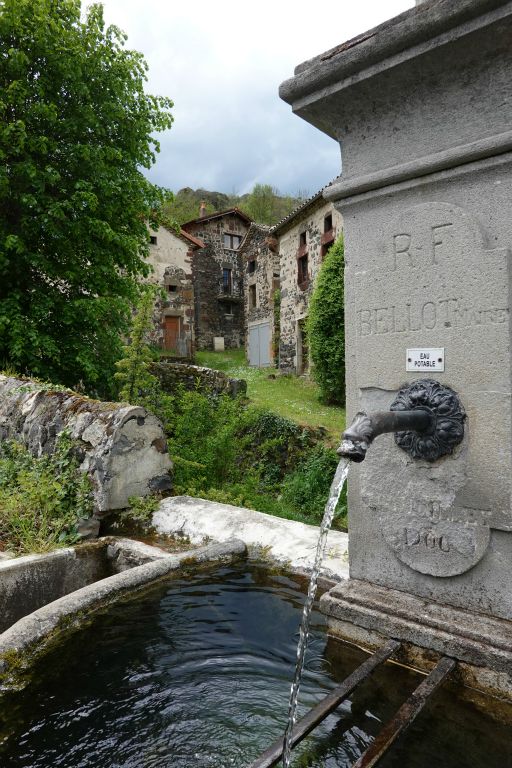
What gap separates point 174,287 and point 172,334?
2219mm

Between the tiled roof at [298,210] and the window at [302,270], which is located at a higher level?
the tiled roof at [298,210]

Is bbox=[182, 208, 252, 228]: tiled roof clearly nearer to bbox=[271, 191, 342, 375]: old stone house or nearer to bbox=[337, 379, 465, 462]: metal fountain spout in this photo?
bbox=[271, 191, 342, 375]: old stone house

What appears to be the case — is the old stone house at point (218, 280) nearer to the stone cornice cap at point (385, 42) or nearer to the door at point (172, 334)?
the door at point (172, 334)

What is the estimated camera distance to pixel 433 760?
1.31 metres

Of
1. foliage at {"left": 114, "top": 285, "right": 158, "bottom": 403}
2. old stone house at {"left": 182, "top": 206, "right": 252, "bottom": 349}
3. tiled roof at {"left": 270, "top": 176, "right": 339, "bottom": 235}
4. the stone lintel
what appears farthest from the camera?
old stone house at {"left": 182, "top": 206, "right": 252, "bottom": 349}

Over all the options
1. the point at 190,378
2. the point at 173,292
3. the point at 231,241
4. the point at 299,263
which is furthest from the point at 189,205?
the point at 190,378

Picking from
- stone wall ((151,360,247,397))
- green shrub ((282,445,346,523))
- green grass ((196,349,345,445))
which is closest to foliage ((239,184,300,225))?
green grass ((196,349,345,445))

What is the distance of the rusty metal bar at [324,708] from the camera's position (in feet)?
4.05

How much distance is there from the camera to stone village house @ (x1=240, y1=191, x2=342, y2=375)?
693 inches

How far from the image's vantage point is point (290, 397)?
46.2 feet

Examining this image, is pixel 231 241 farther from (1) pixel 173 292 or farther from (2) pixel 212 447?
(2) pixel 212 447

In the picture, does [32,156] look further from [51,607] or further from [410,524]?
[410,524]

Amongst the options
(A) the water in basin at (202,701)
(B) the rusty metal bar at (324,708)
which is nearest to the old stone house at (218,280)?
(A) the water in basin at (202,701)

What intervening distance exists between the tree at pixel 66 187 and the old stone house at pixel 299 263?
9251 mm
